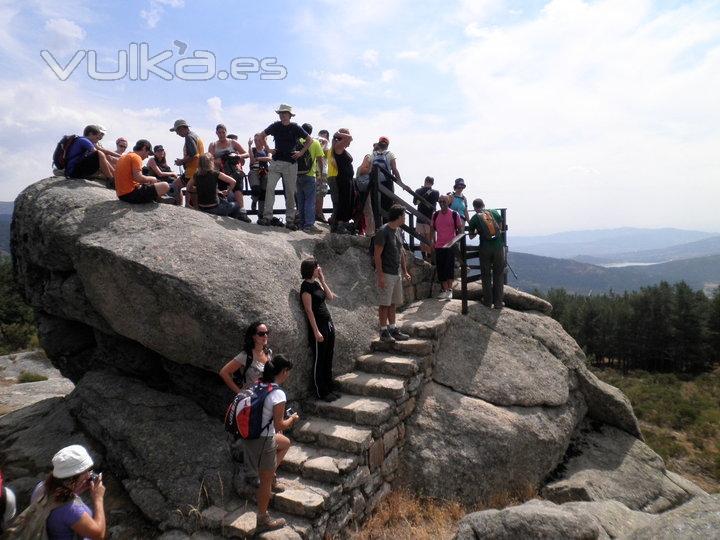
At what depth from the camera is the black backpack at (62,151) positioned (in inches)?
328

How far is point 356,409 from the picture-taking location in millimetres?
7035

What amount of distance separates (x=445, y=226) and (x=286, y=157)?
401 centimetres

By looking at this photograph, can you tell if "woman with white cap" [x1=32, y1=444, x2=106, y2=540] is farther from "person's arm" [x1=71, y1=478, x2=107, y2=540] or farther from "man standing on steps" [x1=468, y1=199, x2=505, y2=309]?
"man standing on steps" [x1=468, y1=199, x2=505, y2=309]

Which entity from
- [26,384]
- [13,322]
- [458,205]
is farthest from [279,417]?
[13,322]

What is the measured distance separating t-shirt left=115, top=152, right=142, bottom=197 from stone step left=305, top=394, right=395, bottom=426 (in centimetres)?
464

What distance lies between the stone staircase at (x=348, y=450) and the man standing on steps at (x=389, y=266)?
499 millimetres

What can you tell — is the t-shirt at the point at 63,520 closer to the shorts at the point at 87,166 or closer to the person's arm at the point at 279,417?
the person's arm at the point at 279,417

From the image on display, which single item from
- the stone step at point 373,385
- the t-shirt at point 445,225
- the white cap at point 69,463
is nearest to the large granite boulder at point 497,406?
the stone step at point 373,385

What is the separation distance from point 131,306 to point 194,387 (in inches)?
68.2

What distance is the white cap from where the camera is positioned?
3473 millimetres

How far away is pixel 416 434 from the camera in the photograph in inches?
308

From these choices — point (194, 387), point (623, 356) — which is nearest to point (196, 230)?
point (194, 387)

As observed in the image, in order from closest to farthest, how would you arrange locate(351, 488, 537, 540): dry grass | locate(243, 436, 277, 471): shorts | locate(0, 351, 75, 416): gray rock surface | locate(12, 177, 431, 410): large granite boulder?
1. locate(243, 436, 277, 471): shorts
2. locate(351, 488, 537, 540): dry grass
3. locate(12, 177, 431, 410): large granite boulder
4. locate(0, 351, 75, 416): gray rock surface

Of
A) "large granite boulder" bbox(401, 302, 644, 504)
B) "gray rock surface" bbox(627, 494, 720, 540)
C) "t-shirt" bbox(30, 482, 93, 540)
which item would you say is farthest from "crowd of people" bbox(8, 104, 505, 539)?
"gray rock surface" bbox(627, 494, 720, 540)
